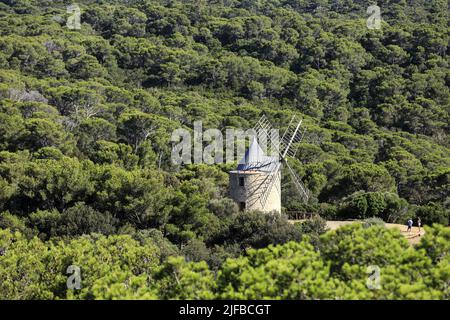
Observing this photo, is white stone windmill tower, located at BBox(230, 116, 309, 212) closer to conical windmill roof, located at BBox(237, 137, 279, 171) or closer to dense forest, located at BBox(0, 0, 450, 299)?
conical windmill roof, located at BBox(237, 137, 279, 171)

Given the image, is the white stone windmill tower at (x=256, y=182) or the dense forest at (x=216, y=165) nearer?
the dense forest at (x=216, y=165)

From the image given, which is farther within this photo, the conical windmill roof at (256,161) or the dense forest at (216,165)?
the conical windmill roof at (256,161)

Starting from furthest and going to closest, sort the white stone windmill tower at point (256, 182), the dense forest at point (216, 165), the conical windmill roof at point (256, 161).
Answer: the conical windmill roof at point (256, 161)
the white stone windmill tower at point (256, 182)
the dense forest at point (216, 165)

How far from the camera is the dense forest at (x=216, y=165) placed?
18812 millimetres

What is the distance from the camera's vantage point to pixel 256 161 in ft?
111

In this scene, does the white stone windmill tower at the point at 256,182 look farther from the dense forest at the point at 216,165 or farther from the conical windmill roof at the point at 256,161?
the dense forest at the point at 216,165

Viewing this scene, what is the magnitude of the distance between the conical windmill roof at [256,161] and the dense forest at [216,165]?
2.24 metres

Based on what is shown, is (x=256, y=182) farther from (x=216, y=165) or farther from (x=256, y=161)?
(x=216, y=165)

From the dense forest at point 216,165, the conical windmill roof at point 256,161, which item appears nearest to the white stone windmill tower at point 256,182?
the conical windmill roof at point 256,161

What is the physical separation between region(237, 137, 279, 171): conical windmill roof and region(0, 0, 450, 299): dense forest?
2245 millimetres

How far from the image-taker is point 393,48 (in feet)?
256

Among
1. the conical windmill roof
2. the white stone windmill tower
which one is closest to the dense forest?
the white stone windmill tower

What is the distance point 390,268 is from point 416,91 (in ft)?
186

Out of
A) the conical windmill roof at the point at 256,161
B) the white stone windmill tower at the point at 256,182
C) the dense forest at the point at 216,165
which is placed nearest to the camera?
the dense forest at the point at 216,165
